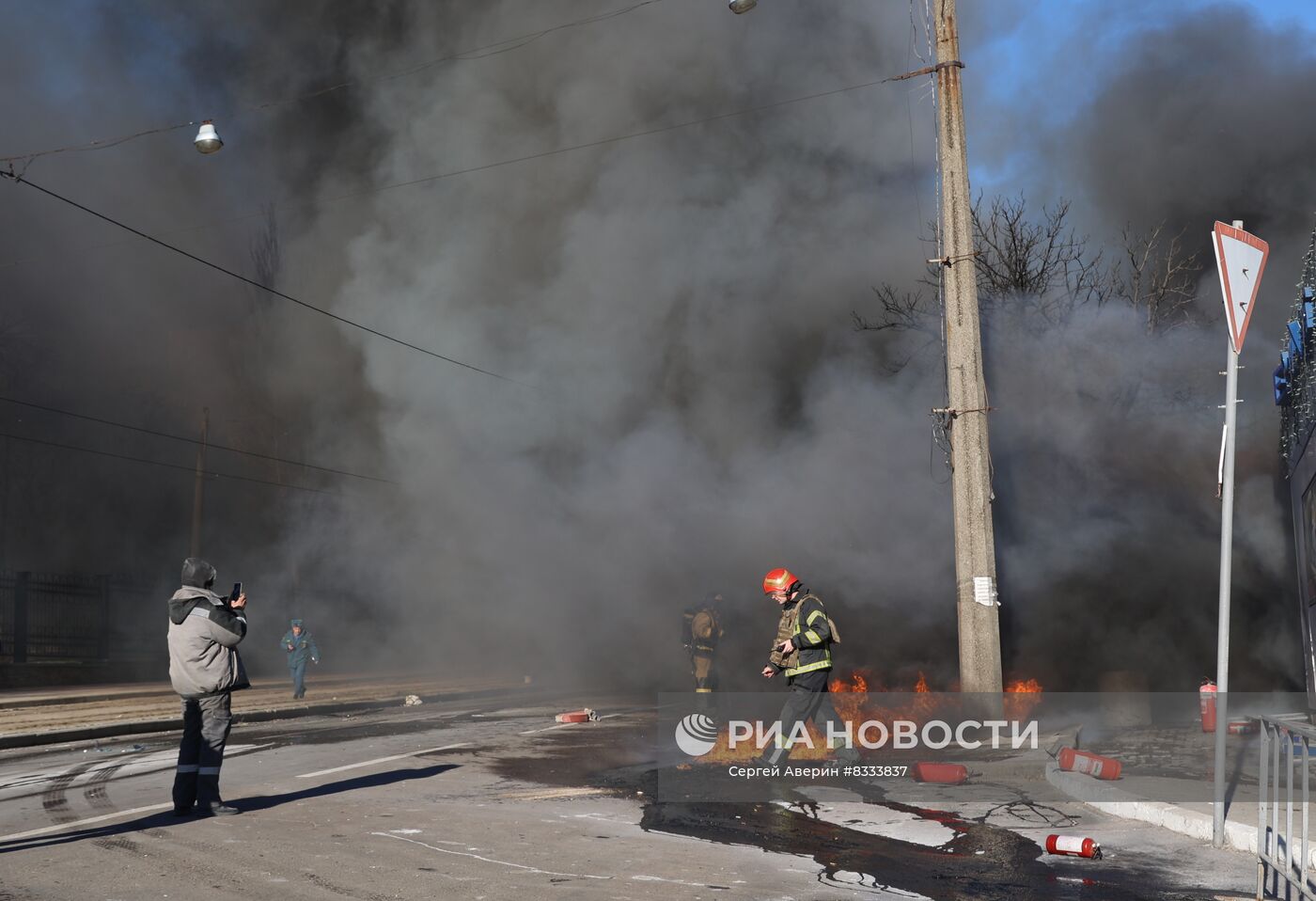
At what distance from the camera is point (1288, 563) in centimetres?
1253

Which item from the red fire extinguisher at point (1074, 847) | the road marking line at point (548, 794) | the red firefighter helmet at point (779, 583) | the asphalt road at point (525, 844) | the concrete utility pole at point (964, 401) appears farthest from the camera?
the concrete utility pole at point (964, 401)

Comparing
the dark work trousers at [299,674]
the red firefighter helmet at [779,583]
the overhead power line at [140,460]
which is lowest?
the dark work trousers at [299,674]

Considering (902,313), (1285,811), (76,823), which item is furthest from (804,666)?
(902,313)

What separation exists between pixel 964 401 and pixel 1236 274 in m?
4.09

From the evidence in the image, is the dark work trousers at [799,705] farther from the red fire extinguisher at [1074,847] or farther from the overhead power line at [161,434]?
the overhead power line at [161,434]

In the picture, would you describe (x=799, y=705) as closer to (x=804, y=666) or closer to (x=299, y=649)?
(x=804, y=666)

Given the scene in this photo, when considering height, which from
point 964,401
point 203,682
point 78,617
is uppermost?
point 964,401

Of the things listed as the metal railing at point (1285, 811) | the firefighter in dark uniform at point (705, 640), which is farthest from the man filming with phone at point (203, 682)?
the firefighter in dark uniform at point (705, 640)

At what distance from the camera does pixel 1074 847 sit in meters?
4.99

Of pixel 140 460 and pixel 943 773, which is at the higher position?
pixel 140 460

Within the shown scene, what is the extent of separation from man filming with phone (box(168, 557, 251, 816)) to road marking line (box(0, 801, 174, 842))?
1.11ft

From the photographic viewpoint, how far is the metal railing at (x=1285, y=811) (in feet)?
13.4

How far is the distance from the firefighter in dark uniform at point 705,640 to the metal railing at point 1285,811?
22.6 ft

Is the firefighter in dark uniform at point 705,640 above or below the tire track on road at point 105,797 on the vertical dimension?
above
